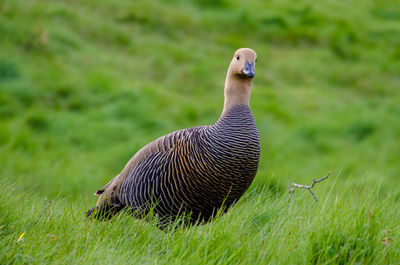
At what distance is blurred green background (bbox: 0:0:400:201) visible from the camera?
852 cm

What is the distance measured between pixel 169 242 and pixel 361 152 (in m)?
6.47

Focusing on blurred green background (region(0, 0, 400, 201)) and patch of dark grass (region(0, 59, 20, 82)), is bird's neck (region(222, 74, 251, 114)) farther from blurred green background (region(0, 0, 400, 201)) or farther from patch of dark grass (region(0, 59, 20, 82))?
patch of dark grass (region(0, 59, 20, 82))

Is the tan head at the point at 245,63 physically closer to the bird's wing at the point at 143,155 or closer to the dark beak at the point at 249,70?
the dark beak at the point at 249,70

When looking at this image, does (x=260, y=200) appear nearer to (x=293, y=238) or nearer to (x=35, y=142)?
(x=293, y=238)

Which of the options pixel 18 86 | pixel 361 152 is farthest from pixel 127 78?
pixel 361 152

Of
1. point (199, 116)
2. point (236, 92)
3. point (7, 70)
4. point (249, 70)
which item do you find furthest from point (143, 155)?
point (7, 70)

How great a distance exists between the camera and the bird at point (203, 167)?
4.03m

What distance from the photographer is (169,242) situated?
3.32 metres

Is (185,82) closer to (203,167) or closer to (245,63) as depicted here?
(245,63)

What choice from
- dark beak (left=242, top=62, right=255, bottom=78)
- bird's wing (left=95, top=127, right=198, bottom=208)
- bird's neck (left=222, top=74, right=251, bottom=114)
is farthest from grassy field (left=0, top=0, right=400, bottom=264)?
dark beak (left=242, top=62, right=255, bottom=78)

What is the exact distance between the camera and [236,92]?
14.7 feet

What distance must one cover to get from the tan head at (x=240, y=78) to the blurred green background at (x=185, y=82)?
2.76 meters

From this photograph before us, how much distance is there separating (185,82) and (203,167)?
6.95 m

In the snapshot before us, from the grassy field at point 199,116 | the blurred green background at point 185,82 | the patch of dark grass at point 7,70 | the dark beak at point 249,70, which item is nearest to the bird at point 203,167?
the dark beak at point 249,70
